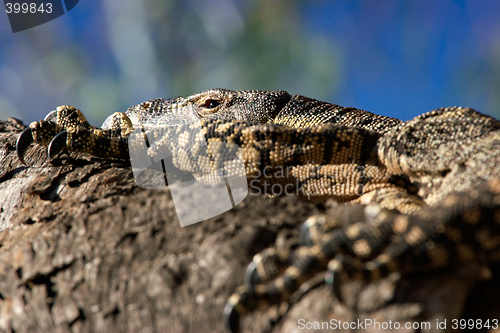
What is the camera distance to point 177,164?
2.69m

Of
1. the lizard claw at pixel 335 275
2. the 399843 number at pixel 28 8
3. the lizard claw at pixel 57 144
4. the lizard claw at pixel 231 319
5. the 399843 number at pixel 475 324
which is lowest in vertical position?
the 399843 number at pixel 475 324

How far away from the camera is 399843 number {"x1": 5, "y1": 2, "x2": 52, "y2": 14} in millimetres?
7508

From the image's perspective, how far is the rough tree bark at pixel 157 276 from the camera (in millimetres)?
1312

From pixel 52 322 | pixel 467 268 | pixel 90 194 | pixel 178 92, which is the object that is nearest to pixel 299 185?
pixel 467 268

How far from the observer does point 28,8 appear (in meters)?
7.77

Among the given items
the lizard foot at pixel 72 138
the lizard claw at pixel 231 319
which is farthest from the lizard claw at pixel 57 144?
the lizard claw at pixel 231 319

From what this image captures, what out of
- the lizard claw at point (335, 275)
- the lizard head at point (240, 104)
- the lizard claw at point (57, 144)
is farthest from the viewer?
the lizard head at point (240, 104)

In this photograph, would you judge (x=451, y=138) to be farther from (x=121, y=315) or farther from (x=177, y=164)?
(x=121, y=315)

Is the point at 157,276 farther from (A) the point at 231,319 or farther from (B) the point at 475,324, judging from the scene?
(B) the point at 475,324

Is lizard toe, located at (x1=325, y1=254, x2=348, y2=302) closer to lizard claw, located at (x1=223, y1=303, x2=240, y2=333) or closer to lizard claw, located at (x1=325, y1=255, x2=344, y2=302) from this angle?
lizard claw, located at (x1=325, y1=255, x2=344, y2=302)

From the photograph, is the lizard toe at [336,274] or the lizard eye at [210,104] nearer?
the lizard toe at [336,274]

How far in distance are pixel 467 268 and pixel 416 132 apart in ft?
3.83

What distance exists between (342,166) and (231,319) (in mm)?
1359

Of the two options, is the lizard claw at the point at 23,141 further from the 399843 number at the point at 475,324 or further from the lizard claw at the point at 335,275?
the 399843 number at the point at 475,324
